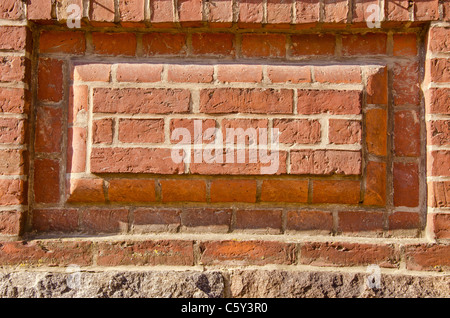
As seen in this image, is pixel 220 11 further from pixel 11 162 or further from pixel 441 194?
pixel 441 194

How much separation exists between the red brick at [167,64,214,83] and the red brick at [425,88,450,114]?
839 millimetres

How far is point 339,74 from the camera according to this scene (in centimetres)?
166

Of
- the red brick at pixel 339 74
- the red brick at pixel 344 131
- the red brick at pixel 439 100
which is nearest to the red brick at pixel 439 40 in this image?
the red brick at pixel 439 100

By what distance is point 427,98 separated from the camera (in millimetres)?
1656

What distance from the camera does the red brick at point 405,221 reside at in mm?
1657

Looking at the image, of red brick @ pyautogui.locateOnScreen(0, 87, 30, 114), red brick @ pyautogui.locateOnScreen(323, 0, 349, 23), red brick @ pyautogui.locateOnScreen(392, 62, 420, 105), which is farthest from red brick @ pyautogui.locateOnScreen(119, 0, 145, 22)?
red brick @ pyautogui.locateOnScreen(392, 62, 420, 105)

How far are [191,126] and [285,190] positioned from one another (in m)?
0.43

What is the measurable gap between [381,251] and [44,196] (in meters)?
1.30

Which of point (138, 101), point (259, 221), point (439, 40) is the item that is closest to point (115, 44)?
point (138, 101)

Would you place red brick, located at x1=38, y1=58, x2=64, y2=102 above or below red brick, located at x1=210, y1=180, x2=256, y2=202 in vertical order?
above

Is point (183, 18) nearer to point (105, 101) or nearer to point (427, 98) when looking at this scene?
point (105, 101)

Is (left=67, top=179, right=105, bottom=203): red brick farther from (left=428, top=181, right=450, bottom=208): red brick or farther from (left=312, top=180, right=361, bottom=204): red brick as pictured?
(left=428, top=181, right=450, bottom=208): red brick

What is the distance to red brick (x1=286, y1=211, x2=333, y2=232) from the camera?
5.46 ft

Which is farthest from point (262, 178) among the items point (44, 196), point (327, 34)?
point (44, 196)
